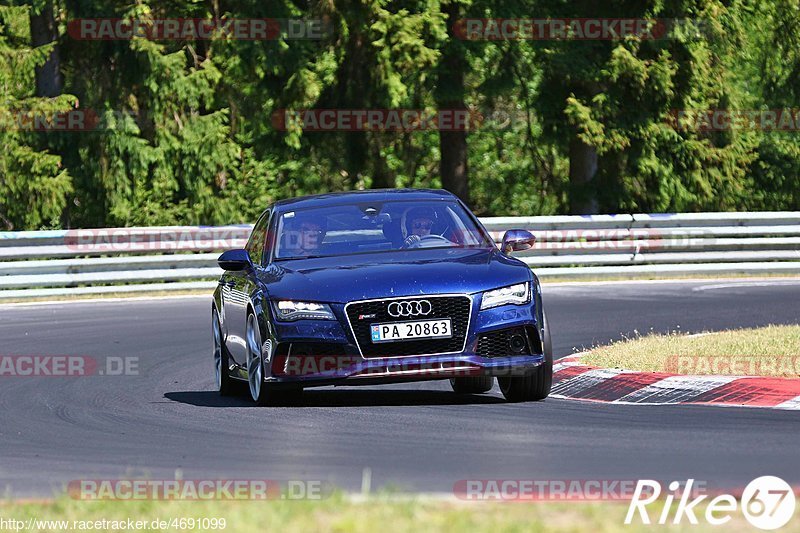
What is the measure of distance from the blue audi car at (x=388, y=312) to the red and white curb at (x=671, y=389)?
0.76 m

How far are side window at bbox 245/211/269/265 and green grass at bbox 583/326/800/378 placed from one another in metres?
2.86

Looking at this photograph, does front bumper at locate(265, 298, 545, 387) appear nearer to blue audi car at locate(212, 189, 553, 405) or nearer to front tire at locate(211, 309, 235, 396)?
blue audi car at locate(212, 189, 553, 405)

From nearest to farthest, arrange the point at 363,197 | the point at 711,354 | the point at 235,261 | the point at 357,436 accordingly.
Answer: the point at 357,436 < the point at 235,261 < the point at 363,197 < the point at 711,354

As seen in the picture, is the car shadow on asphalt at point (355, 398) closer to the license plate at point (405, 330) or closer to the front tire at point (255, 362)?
the front tire at point (255, 362)

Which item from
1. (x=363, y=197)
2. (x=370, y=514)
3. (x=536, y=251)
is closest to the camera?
(x=370, y=514)

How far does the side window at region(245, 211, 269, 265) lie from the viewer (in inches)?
494

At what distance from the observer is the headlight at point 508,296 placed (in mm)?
10812

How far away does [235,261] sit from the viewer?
12.0m

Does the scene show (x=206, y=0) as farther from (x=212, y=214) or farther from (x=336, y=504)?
(x=336, y=504)

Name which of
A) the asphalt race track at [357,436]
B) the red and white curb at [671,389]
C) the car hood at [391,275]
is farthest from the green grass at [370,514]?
the red and white curb at [671,389]

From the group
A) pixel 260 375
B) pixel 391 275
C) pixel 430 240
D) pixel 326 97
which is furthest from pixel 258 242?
pixel 326 97

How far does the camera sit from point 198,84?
32562 mm

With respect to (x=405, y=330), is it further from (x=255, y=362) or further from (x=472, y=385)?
(x=472, y=385)

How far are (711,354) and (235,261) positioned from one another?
3.93 m
